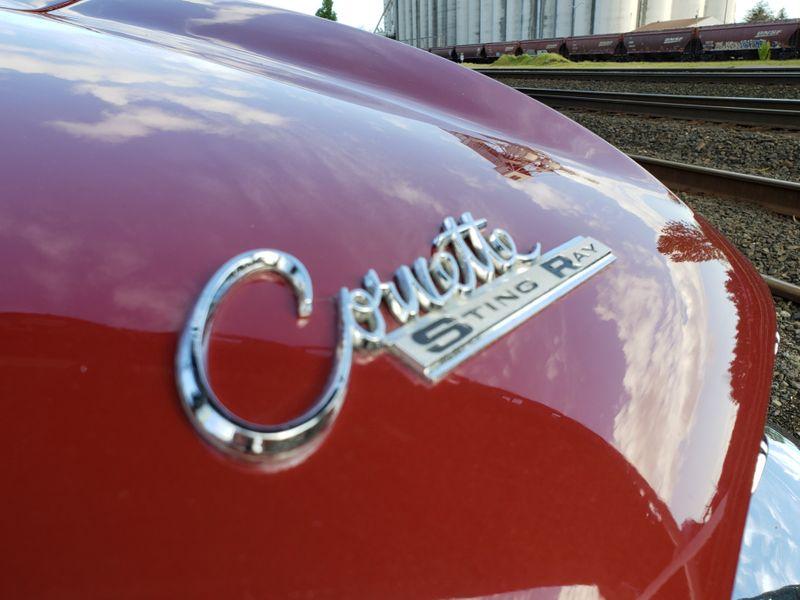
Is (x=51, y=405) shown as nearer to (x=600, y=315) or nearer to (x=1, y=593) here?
(x=1, y=593)

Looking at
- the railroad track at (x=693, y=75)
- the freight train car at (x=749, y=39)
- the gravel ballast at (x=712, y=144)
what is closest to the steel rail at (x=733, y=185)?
the gravel ballast at (x=712, y=144)

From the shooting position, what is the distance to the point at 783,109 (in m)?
7.43

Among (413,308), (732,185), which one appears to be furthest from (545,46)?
(413,308)

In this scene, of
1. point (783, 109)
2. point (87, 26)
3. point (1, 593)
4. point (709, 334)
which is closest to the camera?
point (1, 593)

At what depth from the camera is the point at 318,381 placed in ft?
2.05

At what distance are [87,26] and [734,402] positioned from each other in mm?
1590

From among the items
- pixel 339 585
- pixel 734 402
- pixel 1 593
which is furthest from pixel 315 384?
pixel 734 402

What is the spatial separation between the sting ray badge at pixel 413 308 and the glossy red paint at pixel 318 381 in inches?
0.6

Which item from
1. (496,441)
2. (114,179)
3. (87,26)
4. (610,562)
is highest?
(87,26)

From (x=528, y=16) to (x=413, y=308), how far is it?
4647 cm

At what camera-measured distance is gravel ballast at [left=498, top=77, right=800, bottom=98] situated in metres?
9.55

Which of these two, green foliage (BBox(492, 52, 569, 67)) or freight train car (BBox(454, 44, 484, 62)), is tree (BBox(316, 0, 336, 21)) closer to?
freight train car (BBox(454, 44, 484, 62))

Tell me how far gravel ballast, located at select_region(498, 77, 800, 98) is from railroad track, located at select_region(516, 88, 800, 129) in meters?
1.61

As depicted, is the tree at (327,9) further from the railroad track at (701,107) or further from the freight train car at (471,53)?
the railroad track at (701,107)
